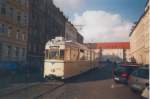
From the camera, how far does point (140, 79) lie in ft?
50.1

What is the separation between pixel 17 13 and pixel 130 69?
2649 centimetres

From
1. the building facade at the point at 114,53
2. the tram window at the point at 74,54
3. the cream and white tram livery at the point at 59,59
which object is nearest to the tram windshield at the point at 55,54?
the cream and white tram livery at the point at 59,59

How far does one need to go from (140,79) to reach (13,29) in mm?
29407

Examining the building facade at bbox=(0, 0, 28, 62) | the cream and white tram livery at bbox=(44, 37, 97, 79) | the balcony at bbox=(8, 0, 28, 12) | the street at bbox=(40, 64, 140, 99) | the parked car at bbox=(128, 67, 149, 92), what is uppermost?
the balcony at bbox=(8, 0, 28, 12)

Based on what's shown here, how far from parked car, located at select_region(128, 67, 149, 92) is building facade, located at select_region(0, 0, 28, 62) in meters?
24.5

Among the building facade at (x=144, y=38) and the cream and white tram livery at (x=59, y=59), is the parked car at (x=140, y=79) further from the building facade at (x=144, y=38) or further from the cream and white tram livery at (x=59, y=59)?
the building facade at (x=144, y=38)

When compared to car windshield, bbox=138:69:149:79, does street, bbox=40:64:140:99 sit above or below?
below

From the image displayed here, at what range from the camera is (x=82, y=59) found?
27.5 metres

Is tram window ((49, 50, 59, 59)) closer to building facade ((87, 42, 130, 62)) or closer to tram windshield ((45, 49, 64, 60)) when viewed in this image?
tram windshield ((45, 49, 64, 60))

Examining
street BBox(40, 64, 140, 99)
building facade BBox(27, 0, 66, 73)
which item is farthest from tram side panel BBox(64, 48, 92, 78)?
building facade BBox(27, 0, 66, 73)

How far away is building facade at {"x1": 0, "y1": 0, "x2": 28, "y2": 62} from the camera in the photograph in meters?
38.1

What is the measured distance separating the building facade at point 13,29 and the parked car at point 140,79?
24.5 meters

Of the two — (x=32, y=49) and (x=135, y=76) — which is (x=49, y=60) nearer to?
(x=135, y=76)

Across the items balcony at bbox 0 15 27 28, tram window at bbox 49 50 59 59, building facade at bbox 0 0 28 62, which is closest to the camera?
tram window at bbox 49 50 59 59
